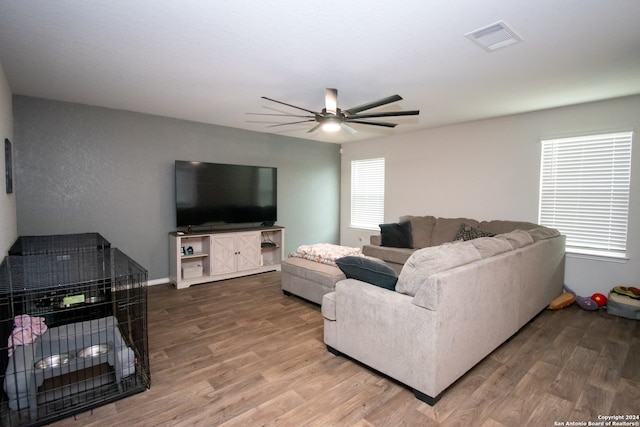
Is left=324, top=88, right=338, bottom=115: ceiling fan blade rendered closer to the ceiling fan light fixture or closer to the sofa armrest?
the ceiling fan light fixture

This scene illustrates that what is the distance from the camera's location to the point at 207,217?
519 cm

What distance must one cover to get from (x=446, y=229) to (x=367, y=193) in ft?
7.13

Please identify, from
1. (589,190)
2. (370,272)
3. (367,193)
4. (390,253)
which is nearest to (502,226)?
(589,190)

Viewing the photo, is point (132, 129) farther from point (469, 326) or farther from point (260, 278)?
point (469, 326)

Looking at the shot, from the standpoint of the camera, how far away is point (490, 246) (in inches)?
108

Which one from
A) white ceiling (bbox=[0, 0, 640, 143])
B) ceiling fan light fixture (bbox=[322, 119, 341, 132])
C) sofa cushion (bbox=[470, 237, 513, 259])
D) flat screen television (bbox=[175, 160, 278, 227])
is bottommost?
sofa cushion (bbox=[470, 237, 513, 259])

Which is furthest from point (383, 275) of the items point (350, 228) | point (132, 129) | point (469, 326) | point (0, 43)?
point (350, 228)

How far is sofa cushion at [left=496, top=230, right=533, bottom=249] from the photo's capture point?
3.13 meters

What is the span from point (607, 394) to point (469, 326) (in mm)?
1051

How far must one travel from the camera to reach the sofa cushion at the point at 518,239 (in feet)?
10.3

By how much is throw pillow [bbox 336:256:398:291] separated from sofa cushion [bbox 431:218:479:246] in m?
2.88

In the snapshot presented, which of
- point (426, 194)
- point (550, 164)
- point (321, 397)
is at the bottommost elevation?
Result: point (321, 397)

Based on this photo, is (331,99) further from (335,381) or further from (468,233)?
(468,233)

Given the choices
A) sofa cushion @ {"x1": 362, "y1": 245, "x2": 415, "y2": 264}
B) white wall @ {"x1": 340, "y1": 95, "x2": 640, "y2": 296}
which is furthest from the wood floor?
sofa cushion @ {"x1": 362, "y1": 245, "x2": 415, "y2": 264}
